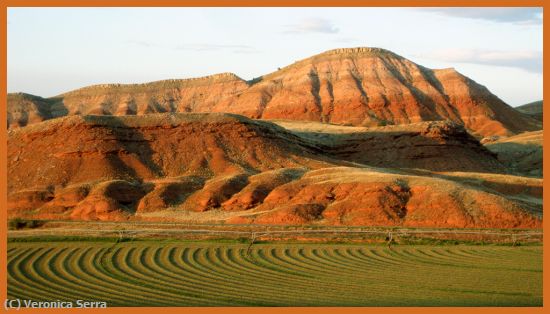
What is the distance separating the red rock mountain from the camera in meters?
138

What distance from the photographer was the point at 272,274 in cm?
2995

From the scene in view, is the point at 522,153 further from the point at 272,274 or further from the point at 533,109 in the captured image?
the point at 272,274

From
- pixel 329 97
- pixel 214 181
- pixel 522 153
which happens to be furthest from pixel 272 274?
pixel 329 97

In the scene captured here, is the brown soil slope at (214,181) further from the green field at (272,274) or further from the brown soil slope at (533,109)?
the brown soil slope at (533,109)

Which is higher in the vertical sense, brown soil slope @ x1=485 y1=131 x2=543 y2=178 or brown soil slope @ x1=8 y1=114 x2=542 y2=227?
brown soil slope @ x1=8 y1=114 x2=542 y2=227

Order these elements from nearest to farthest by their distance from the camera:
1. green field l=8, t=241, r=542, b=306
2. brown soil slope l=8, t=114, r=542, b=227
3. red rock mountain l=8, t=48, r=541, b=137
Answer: green field l=8, t=241, r=542, b=306 → brown soil slope l=8, t=114, r=542, b=227 → red rock mountain l=8, t=48, r=541, b=137

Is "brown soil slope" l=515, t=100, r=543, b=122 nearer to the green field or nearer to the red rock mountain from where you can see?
the red rock mountain

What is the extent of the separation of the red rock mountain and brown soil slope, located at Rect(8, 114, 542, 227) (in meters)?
49.5

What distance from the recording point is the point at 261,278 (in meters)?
28.9

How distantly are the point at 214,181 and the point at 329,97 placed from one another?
7700 centimetres

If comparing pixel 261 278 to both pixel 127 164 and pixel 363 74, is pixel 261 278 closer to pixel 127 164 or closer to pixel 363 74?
pixel 127 164

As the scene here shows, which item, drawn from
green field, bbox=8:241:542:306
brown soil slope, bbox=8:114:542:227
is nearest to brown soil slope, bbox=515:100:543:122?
brown soil slope, bbox=8:114:542:227

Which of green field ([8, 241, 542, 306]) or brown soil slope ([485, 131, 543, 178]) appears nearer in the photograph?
green field ([8, 241, 542, 306])

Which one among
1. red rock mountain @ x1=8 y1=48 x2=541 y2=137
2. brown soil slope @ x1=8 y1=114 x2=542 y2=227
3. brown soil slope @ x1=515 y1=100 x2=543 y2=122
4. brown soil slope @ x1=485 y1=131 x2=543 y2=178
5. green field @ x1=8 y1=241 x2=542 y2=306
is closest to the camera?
green field @ x1=8 y1=241 x2=542 y2=306
